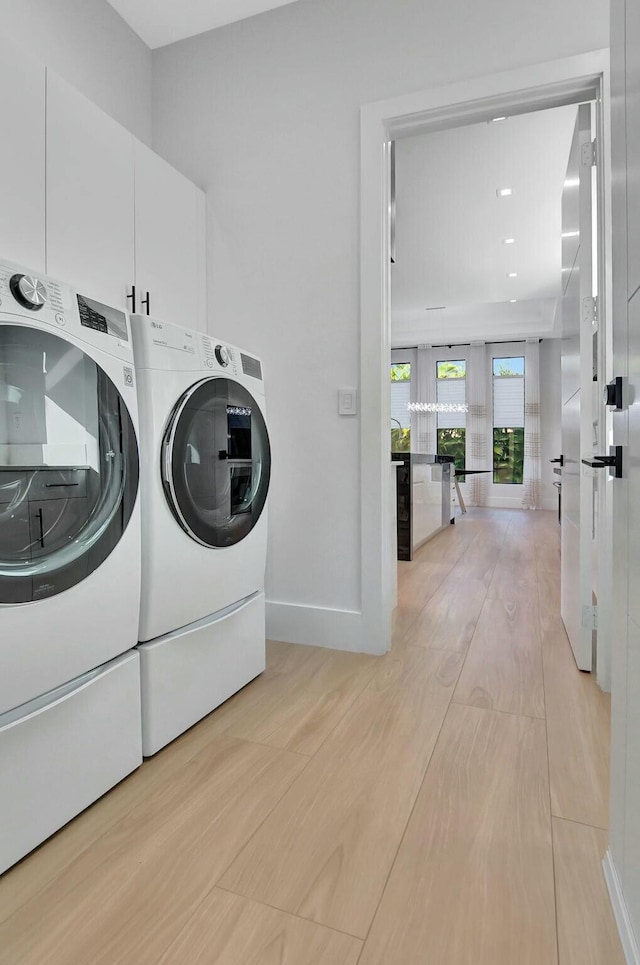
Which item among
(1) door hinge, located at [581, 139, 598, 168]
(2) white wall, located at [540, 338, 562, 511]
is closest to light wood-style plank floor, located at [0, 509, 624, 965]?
(1) door hinge, located at [581, 139, 598, 168]

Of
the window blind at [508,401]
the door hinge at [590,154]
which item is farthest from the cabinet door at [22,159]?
the window blind at [508,401]

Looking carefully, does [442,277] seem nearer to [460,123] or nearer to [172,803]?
[460,123]

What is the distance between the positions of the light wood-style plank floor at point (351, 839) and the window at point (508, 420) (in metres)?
6.76

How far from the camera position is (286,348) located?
2336 mm

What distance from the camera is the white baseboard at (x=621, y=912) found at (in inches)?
31.1

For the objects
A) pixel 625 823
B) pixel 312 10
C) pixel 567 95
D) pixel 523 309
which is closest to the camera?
pixel 625 823

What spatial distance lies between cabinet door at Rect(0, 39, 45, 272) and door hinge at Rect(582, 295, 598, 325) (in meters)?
1.88

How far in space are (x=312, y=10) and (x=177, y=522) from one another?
2.25 meters

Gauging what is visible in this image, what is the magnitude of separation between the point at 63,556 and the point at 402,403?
26.8 feet

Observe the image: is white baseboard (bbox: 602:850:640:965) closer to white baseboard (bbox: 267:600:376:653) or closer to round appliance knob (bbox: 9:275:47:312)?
white baseboard (bbox: 267:600:376:653)

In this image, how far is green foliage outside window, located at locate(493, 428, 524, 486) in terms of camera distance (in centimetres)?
832

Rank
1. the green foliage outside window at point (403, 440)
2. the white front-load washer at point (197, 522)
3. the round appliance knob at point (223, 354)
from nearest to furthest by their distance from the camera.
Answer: the white front-load washer at point (197, 522) < the round appliance knob at point (223, 354) < the green foliage outside window at point (403, 440)

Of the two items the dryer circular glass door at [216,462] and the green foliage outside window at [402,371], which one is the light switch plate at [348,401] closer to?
the dryer circular glass door at [216,462]

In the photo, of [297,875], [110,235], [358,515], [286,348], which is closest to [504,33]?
[286,348]
